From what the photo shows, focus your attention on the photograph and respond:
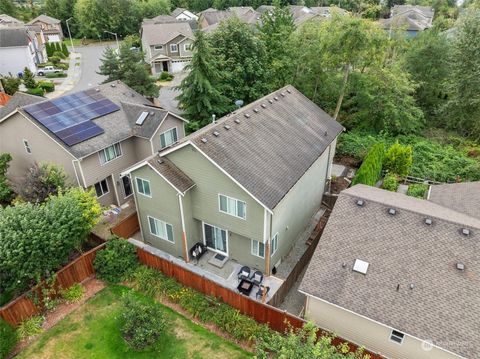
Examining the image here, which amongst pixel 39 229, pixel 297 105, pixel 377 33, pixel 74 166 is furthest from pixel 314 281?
pixel 377 33

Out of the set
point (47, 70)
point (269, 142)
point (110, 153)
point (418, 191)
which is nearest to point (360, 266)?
point (269, 142)

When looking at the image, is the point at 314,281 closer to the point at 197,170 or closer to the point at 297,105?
the point at 197,170

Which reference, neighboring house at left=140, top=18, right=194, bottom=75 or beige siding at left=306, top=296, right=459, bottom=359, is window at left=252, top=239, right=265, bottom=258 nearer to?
beige siding at left=306, top=296, right=459, bottom=359

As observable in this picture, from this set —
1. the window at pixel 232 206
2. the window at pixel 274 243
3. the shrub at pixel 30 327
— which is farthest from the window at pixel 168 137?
the shrub at pixel 30 327

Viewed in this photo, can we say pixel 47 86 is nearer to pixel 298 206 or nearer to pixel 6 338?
pixel 6 338

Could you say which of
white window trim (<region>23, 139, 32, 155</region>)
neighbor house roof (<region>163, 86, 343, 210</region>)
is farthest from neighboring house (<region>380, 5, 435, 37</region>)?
white window trim (<region>23, 139, 32, 155</region>)
